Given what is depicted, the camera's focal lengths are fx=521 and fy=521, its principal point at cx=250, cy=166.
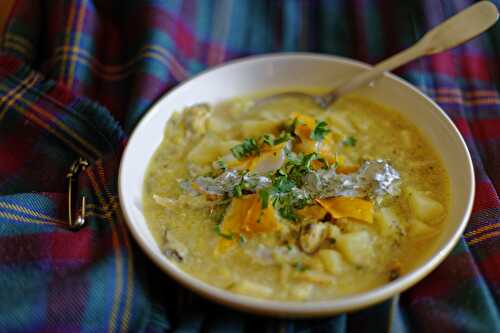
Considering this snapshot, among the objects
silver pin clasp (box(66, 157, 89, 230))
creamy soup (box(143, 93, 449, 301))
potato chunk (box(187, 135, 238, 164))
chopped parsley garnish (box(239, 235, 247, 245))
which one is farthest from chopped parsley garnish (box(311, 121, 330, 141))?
silver pin clasp (box(66, 157, 89, 230))

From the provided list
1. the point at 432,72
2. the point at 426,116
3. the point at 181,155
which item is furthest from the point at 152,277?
the point at 432,72

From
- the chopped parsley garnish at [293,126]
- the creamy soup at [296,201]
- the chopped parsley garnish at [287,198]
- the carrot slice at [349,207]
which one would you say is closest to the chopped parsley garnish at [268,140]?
the creamy soup at [296,201]

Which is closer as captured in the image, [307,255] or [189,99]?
[307,255]

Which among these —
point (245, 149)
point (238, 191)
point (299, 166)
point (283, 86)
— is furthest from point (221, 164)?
point (283, 86)

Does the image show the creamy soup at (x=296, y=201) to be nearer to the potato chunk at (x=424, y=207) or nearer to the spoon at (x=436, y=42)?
the potato chunk at (x=424, y=207)

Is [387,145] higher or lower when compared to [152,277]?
higher

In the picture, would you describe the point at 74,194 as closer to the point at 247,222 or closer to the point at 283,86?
the point at 247,222

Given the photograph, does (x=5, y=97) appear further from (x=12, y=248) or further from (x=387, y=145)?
(x=387, y=145)
